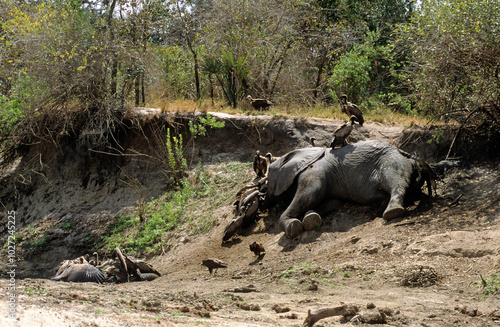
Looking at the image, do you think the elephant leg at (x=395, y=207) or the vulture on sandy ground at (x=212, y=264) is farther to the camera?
the vulture on sandy ground at (x=212, y=264)

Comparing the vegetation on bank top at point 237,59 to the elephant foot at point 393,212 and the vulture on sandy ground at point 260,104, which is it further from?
the elephant foot at point 393,212

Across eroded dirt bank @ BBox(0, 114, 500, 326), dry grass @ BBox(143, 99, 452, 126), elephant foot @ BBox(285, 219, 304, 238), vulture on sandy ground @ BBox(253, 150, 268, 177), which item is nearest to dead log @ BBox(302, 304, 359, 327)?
eroded dirt bank @ BBox(0, 114, 500, 326)

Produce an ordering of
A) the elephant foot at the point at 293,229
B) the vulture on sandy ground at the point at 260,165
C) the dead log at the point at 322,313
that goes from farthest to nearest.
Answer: the vulture on sandy ground at the point at 260,165, the elephant foot at the point at 293,229, the dead log at the point at 322,313

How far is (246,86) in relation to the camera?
15227 millimetres

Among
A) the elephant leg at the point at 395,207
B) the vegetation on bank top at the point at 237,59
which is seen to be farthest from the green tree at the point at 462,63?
the elephant leg at the point at 395,207

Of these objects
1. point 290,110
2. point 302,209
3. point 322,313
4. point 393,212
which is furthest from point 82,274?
point 290,110

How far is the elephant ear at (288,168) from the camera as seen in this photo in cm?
1031

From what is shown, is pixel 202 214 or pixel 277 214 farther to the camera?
pixel 202 214

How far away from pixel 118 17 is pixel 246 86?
500cm

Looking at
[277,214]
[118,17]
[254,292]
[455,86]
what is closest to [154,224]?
[277,214]

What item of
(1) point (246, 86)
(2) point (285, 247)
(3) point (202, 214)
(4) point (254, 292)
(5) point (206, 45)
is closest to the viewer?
(4) point (254, 292)

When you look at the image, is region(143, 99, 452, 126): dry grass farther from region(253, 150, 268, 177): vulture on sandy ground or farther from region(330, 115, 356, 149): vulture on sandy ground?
region(330, 115, 356, 149): vulture on sandy ground

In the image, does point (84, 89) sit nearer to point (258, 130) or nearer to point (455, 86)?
point (258, 130)

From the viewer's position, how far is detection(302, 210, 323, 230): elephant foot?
9344mm
